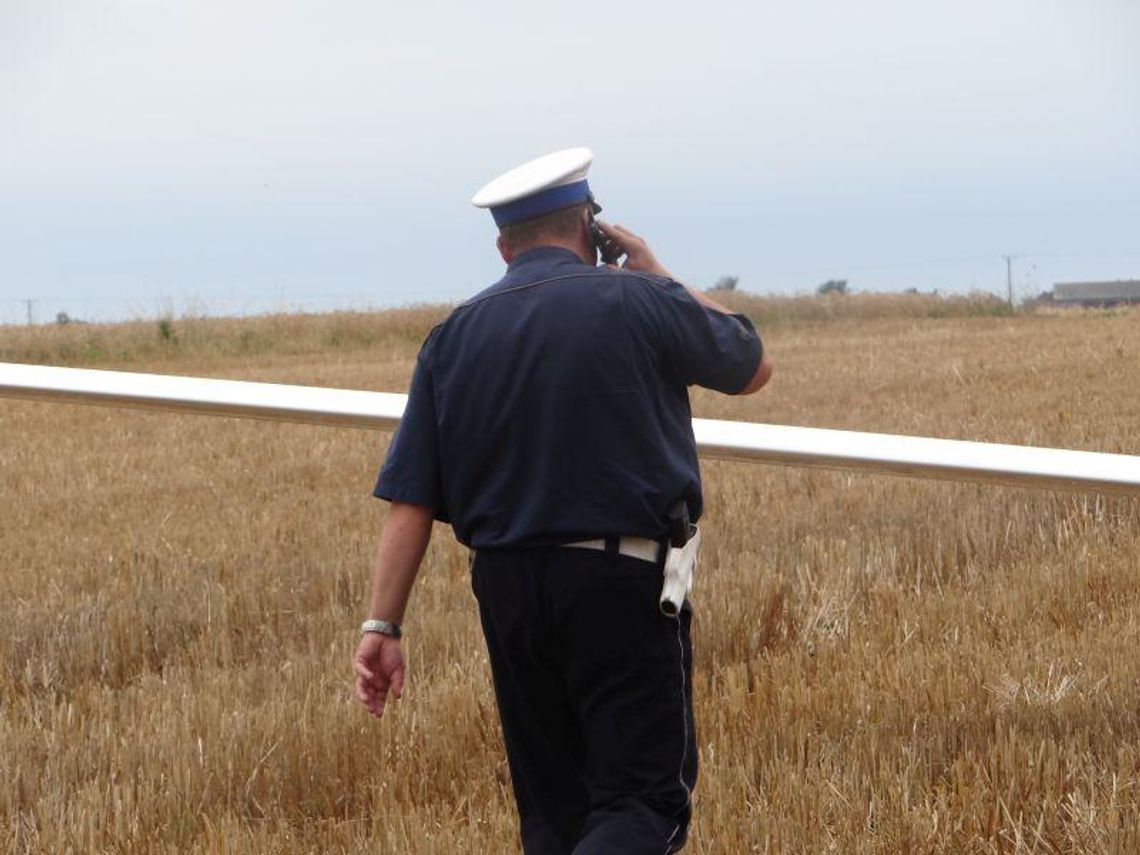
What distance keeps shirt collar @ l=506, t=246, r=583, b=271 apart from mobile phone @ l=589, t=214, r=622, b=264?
3.4 inches

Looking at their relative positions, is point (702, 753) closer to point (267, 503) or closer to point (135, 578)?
point (135, 578)

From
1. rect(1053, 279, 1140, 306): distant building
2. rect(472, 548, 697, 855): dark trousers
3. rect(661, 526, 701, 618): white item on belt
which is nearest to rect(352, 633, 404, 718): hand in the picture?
rect(472, 548, 697, 855): dark trousers

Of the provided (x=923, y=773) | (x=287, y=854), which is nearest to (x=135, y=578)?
(x=287, y=854)

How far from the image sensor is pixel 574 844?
3240 millimetres

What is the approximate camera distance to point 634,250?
3246 mm

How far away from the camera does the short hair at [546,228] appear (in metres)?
3.18

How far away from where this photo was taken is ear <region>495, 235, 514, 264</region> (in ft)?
10.6

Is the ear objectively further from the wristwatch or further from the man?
the wristwatch

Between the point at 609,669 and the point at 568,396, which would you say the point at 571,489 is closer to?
the point at 568,396

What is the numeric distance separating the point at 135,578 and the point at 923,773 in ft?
14.4

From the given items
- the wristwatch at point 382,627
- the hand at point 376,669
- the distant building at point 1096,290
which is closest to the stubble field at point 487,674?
the hand at point 376,669

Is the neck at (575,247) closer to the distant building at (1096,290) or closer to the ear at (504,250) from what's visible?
the ear at (504,250)

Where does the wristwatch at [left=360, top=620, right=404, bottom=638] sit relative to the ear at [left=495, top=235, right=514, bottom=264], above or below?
below

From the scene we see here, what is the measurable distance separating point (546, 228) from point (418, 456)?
52 cm
